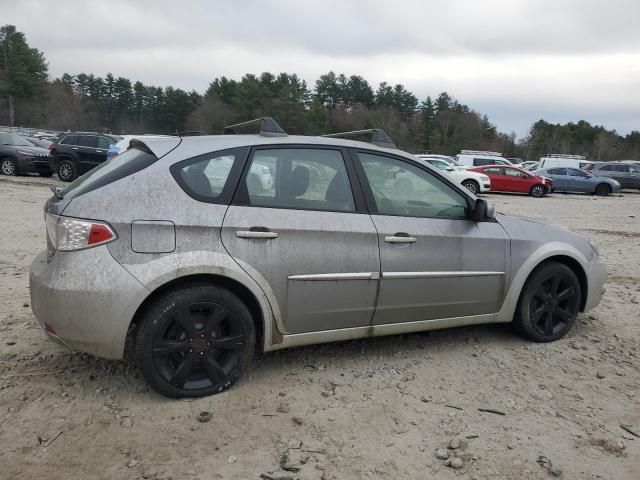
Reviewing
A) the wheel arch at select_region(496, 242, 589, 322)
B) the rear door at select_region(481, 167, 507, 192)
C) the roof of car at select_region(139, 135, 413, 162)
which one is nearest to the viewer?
the roof of car at select_region(139, 135, 413, 162)

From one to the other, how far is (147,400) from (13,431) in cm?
71

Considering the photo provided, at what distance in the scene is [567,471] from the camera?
2.70 m

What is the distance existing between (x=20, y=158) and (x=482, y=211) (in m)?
18.4

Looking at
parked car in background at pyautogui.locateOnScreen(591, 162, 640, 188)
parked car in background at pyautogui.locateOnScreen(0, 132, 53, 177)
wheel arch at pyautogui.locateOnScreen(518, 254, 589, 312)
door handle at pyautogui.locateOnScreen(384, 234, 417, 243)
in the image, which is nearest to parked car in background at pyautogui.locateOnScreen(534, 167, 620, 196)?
parked car in background at pyautogui.locateOnScreen(591, 162, 640, 188)

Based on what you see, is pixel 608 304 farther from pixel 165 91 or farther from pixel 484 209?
pixel 165 91

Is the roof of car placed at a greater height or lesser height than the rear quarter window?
greater

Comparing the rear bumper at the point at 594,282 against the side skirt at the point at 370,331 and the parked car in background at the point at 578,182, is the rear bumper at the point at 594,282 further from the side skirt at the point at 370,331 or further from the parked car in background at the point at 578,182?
the parked car in background at the point at 578,182

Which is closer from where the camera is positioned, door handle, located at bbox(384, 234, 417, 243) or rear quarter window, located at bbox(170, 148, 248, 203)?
rear quarter window, located at bbox(170, 148, 248, 203)

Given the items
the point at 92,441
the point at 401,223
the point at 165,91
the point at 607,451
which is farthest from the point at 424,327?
the point at 165,91

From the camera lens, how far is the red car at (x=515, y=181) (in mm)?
22719

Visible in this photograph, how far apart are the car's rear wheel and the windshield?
611 mm

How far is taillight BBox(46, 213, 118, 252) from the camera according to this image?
298 centimetres

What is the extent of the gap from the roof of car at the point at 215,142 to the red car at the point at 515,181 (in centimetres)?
2052

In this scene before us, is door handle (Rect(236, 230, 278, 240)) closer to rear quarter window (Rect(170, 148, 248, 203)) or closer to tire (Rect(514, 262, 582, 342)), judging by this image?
rear quarter window (Rect(170, 148, 248, 203))
